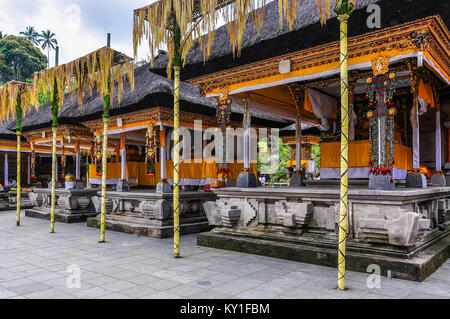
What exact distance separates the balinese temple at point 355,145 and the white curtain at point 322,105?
0.36 feet

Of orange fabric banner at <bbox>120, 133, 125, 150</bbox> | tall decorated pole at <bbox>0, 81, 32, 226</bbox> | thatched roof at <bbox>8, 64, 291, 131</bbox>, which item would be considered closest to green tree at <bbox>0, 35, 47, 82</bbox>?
thatched roof at <bbox>8, 64, 291, 131</bbox>

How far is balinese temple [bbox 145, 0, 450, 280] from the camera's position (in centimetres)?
529

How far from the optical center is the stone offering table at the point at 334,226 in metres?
5.09

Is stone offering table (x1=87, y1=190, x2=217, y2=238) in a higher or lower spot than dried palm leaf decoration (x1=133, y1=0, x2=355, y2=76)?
lower

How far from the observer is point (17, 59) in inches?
1677

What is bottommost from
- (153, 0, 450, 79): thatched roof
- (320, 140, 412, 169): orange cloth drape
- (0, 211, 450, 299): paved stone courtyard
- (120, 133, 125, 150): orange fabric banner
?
(0, 211, 450, 299): paved stone courtyard

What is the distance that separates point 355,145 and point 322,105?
1832 millimetres

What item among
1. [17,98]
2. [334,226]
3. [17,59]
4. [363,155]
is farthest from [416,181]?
[17,59]

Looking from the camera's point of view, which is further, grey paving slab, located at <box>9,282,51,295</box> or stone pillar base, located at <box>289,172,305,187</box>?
stone pillar base, located at <box>289,172,305,187</box>

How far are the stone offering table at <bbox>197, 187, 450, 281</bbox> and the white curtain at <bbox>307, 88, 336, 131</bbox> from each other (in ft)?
11.6

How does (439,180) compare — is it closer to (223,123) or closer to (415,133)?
(415,133)

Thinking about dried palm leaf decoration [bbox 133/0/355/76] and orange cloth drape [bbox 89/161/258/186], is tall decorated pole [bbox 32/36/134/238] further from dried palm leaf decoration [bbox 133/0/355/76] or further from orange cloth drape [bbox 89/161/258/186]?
orange cloth drape [bbox 89/161/258/186]
